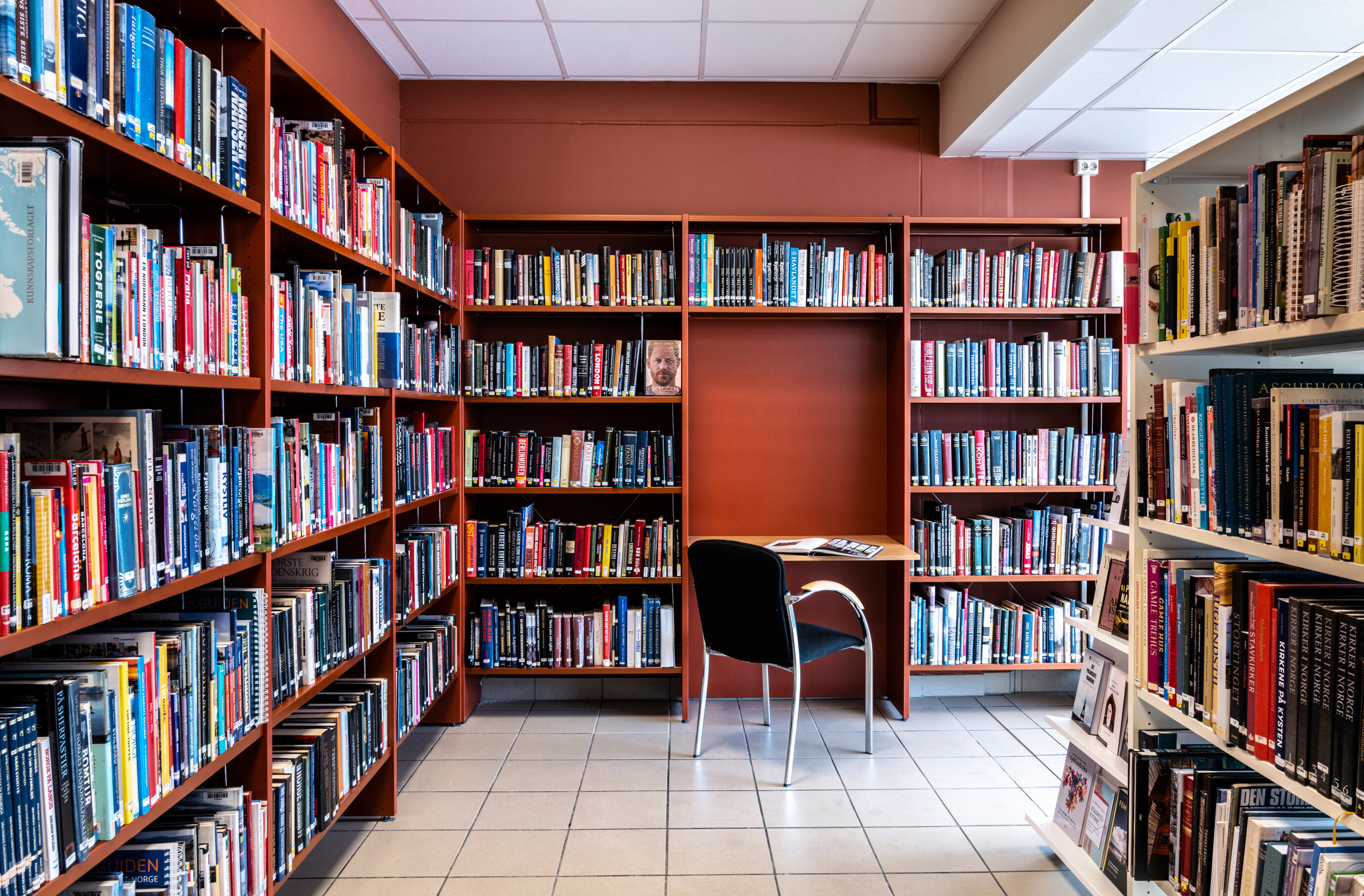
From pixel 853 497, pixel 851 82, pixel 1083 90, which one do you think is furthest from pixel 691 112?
pixel 853 497

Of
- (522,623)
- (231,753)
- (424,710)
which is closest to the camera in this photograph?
(231,753)

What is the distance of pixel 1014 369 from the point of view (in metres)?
3.88

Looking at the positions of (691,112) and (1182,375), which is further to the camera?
(691,112)

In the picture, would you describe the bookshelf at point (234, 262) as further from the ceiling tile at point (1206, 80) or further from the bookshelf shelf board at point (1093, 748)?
the ceiling tile at point (1206, 80)

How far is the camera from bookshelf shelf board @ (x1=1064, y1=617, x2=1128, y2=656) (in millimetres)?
2121

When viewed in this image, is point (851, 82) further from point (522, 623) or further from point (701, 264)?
point (522, 623)

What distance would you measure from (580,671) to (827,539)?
1306 millimetres

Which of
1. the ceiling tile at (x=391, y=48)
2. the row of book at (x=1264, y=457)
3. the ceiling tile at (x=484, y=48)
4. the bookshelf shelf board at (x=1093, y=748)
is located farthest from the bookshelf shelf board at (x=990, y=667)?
the ceiling tile at (x=391, y=48)

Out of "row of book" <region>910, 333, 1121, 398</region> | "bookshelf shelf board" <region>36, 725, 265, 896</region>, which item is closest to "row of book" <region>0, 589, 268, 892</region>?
"bookshelf shelf board" <region>36, 725, 265, 896</region>

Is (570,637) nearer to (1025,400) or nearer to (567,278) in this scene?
(567,278)

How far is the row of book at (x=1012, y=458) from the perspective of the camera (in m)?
3.89

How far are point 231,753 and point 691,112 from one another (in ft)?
11.2

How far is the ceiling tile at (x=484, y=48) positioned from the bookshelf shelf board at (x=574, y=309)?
3.70ft

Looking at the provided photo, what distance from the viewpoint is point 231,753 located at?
5.90ft
